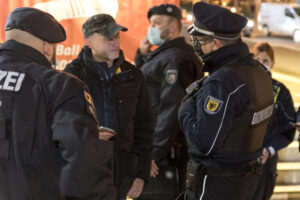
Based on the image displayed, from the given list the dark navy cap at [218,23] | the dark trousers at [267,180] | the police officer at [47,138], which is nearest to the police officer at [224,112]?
the dark navy cap at [218,23]

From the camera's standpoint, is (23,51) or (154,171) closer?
(23,51)

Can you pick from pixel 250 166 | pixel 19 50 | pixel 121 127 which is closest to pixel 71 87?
pixel 19 50

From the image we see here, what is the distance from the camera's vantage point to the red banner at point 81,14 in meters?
3.56

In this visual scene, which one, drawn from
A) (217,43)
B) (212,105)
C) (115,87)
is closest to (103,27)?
(115,87)

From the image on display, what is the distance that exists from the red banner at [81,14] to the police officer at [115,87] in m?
0.89

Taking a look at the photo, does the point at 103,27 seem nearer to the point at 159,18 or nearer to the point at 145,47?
the point at 159,18

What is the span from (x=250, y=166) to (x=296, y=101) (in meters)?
4.81

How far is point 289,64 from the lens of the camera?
10.8 metres

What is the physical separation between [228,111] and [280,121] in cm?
119

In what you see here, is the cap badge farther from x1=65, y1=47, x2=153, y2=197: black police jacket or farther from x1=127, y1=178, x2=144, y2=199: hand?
x1=127, y1=178, x2=144, y2=199: hand

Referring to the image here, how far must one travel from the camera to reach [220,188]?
2.53 meters

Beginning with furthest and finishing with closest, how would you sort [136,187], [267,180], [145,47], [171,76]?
[145,47] < [171,76] < [267,180] < [136,187]

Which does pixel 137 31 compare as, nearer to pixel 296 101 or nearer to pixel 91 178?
pixel 91 178

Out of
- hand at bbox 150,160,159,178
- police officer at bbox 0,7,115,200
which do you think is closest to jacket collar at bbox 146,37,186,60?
hand at bbox 150,160,159,178
